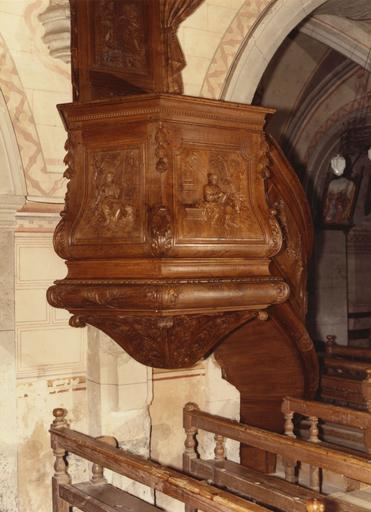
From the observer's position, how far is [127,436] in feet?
14.4

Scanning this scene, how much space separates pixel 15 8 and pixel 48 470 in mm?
2518

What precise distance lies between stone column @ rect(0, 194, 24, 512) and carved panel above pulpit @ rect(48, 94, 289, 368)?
14.3 inches

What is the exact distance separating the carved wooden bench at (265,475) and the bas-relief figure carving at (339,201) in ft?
18.3

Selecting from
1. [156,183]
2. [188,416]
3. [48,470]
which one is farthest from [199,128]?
[48,470]

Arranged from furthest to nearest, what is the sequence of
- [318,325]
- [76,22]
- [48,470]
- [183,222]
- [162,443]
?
[318,325]
[162,443]
[48,470]
[76,22]
[183,222]

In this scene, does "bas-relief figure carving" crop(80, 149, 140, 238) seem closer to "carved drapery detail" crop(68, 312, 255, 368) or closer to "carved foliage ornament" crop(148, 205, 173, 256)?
"carved foliage ornament" crop(148, 205, 173, 256)

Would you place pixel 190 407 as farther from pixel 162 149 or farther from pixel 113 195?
pixel 162 149

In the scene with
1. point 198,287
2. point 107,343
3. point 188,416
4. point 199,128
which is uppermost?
point 199,128

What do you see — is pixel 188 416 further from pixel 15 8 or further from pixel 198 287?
pixel 15 8

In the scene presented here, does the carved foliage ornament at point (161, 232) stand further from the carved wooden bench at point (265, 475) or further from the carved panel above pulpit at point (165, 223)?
the carved wooden bench at point (265, 475)

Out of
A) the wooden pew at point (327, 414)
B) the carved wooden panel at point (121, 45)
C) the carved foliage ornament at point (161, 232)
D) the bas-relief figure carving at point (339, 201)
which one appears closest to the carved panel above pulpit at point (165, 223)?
the carved foliage ornament at point (161, 232)

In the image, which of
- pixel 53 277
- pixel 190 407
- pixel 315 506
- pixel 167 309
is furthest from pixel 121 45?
pixel 315 506

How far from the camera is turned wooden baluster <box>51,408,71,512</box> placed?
13.2 feet

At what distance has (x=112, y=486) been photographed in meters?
4.01
